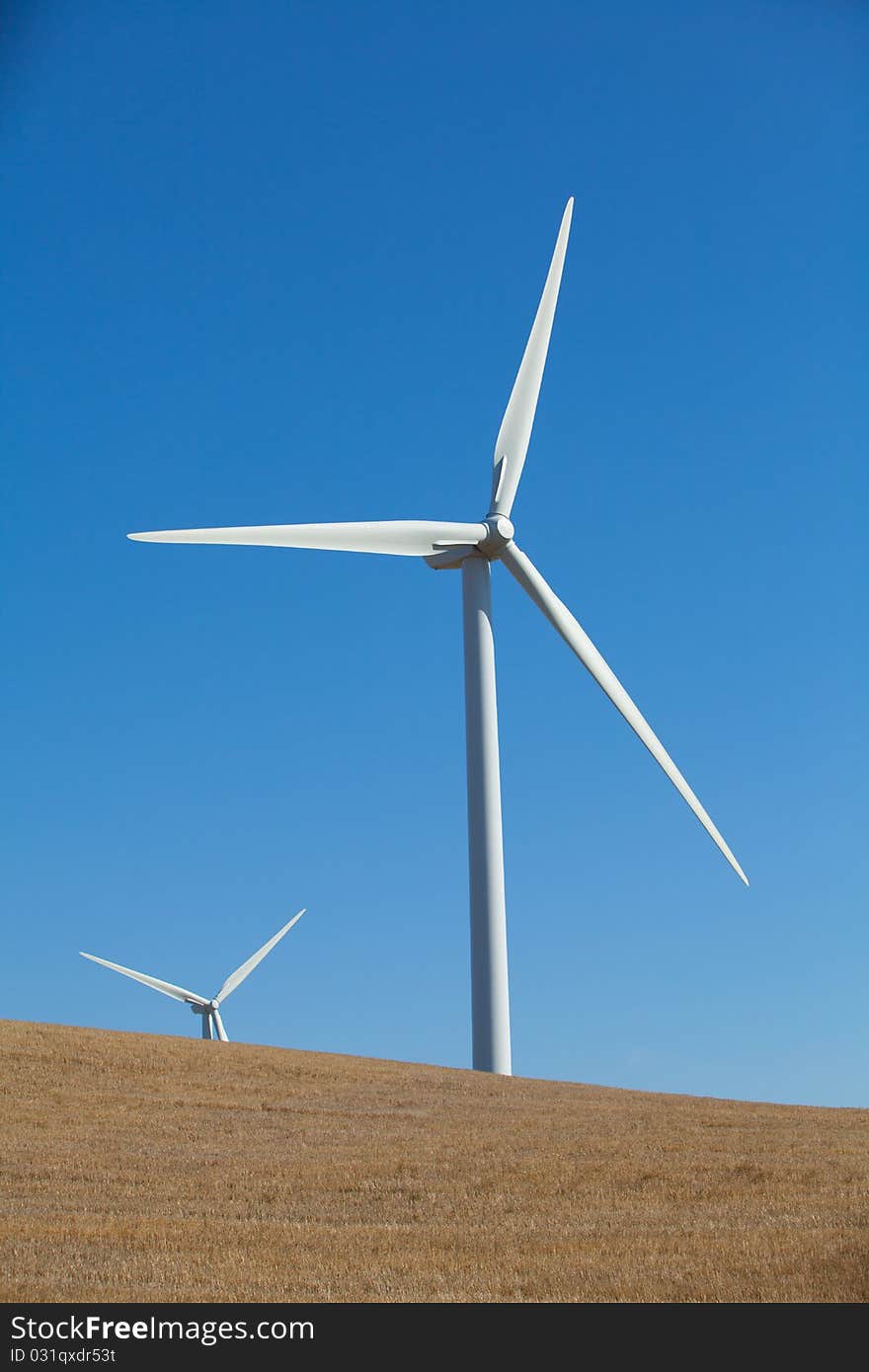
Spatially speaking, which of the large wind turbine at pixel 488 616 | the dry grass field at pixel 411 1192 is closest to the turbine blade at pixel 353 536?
the large wind turbine at pixel 488 616

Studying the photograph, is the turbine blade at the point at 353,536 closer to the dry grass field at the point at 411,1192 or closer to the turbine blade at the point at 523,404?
the turbine blade at the point at 523,404

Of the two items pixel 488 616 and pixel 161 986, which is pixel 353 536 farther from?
pixel 161 986

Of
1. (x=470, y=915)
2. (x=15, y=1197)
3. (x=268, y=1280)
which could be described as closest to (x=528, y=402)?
(x=470, y=915)

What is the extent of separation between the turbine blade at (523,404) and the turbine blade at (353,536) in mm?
2462

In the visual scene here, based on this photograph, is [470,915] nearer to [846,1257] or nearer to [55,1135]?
[55,1135]

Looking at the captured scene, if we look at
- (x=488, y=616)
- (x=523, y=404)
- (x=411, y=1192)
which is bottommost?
(x=411, y=1192)

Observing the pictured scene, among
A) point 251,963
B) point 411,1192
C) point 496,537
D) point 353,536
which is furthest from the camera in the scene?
point 251,963

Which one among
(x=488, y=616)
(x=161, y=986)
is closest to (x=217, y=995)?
(x=161, y=986)

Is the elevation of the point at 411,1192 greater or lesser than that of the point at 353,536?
lesser

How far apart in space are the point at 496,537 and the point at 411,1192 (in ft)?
85.9

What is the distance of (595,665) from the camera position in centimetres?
3972

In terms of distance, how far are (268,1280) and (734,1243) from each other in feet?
17.1

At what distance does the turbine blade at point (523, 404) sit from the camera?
43.6 m
